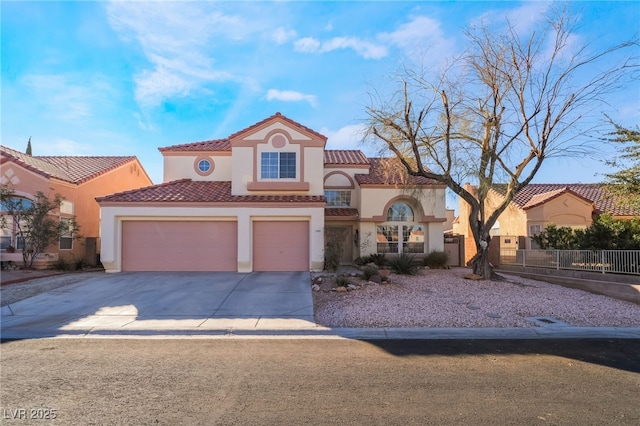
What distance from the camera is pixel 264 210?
54.4 ft

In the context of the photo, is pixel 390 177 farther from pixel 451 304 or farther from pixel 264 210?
pixel 451 304

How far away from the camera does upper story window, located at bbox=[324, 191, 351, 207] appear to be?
22.0 m

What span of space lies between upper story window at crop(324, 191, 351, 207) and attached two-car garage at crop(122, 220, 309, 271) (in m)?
5.48

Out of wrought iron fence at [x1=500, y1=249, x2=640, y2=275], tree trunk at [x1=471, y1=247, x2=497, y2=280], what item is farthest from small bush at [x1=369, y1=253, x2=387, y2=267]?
wrought iron fence at [x1=500, y1=249, x2=640, y2=275]

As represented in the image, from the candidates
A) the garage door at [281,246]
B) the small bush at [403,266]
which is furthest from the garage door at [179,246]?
the small bush at [403,266]

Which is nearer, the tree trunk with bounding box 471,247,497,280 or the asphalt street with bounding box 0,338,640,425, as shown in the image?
the asphalt street with bounding box 0,338,640,425

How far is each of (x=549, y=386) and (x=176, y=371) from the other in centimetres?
543

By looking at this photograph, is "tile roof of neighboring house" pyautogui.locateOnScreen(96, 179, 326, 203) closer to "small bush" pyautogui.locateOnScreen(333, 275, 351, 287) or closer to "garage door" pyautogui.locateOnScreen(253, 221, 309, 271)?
"garage door" pyautogui.locateOnScreen(253, 221, 309, 271)

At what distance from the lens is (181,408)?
4668mm

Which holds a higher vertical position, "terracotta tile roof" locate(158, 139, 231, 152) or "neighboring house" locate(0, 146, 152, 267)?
"terracotta tile roof" locate(158, 139, 231, 152)

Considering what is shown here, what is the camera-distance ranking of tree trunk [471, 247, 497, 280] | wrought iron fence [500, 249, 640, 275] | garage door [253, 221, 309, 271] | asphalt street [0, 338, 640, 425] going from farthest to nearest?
garage door [253, 221, 309, 271] < tree trunk [471, 247, 497, 280] < wrought iron fence [500, 249, 640, 275] < asphalt street [0, 338, 640, 425]

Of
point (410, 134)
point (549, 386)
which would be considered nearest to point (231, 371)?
point (549, 386)

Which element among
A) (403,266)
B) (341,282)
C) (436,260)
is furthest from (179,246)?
(436,260)

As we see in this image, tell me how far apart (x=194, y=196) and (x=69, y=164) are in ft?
35.2
